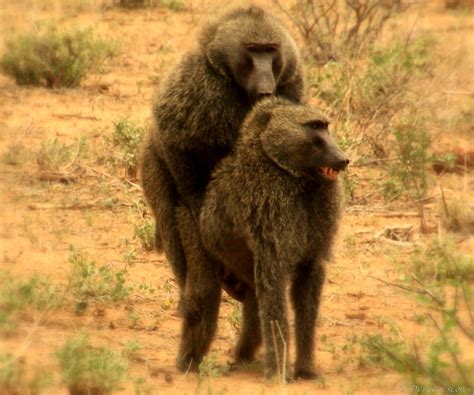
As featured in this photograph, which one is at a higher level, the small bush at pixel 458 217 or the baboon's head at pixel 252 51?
the baboon's head at pixel 252 51

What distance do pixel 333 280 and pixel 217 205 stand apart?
213 centimetres

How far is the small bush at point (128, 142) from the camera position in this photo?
370 inches

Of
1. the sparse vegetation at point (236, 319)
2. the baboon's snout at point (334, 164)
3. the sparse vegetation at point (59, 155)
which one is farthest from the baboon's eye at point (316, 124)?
the sparse vegetation at point (59, 155)

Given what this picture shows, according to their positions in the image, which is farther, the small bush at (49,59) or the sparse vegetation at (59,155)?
the small bush at (49,59)

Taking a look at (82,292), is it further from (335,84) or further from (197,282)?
(335,84)

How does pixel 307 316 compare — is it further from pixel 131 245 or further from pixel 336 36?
pixel 336 36

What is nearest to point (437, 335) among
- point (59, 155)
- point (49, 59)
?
point (59, 155)

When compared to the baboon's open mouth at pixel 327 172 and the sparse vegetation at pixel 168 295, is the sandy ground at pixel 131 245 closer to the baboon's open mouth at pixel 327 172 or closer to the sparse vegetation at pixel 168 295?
the sparse vegetation at pixel 168 295

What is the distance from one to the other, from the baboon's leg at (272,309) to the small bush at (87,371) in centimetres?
92

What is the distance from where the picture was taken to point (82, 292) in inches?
274

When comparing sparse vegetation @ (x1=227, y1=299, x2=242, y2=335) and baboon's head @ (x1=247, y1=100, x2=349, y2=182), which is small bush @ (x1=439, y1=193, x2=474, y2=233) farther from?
baboon's head @ (x1=247, y1=100, x2=349, y2=182)

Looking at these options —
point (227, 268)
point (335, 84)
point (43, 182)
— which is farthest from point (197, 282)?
point (335, 84)

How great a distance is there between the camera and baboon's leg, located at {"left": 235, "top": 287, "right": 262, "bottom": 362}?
619 cm

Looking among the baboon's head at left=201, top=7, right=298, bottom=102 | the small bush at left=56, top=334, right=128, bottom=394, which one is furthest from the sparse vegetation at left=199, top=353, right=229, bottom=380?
the baboon's head at left=201, top=7, right=298, bottom=102
